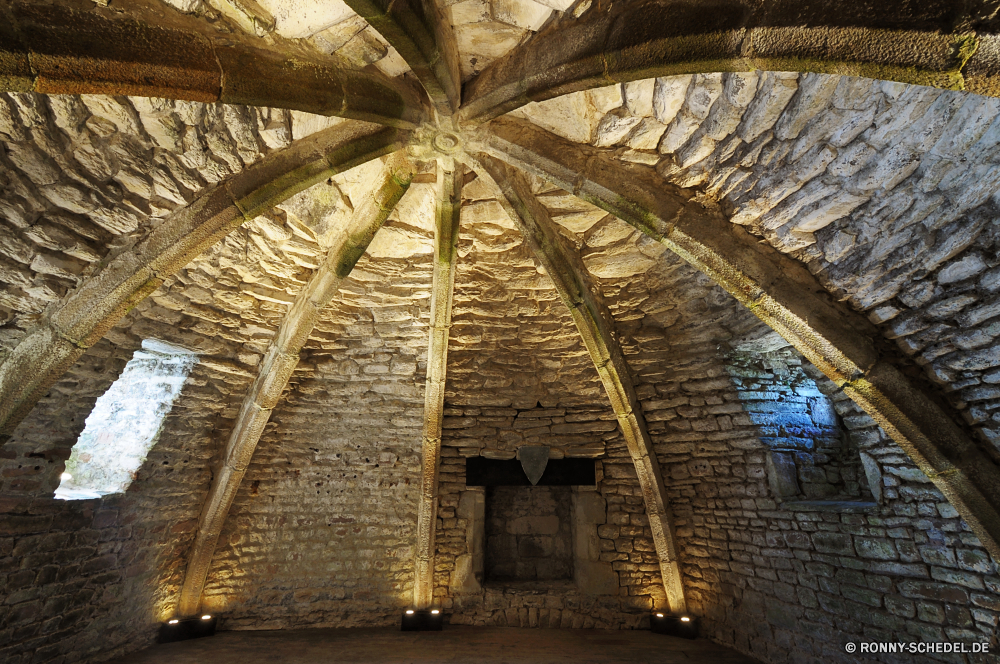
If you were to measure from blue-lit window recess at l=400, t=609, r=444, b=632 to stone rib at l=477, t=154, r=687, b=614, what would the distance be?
2439 millimetres

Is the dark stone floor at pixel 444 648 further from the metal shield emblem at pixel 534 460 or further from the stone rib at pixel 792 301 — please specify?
the stone rib at pixel 792 301

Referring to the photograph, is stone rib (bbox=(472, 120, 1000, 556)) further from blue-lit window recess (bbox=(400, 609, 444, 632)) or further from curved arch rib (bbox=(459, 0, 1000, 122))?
blue-lit window recess (bbox=(400, 609, 444, 632))

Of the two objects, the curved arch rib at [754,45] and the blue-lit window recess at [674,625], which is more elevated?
the curved arch rib at [754,45]

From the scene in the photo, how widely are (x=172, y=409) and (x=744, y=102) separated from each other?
4857 millimetres

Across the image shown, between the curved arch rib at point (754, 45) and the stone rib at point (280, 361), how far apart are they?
157 cm

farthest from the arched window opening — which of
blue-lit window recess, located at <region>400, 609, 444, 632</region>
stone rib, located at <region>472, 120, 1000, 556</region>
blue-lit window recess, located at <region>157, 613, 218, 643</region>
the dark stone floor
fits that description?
blue-lit window recess, located at <region>157, 613, 218, 643</region>

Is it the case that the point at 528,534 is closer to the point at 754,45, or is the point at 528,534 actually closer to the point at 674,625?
the point at 674,625

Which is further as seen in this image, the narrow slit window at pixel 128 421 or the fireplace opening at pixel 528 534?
the fireplace opening at pixel 528 534

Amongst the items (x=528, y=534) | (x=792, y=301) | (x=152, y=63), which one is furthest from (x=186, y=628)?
(x=792, y=301)

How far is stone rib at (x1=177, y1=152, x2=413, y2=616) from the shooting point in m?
3.89

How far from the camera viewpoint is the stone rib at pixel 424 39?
6.97ft

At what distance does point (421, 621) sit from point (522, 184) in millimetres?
4574

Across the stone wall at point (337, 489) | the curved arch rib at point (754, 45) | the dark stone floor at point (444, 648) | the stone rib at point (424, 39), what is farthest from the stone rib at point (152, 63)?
the dark stone floor at point (444, 648)

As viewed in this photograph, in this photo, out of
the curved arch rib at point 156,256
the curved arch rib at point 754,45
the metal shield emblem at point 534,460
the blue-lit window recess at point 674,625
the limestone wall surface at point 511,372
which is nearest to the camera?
the curved arch rib at point 754,45
